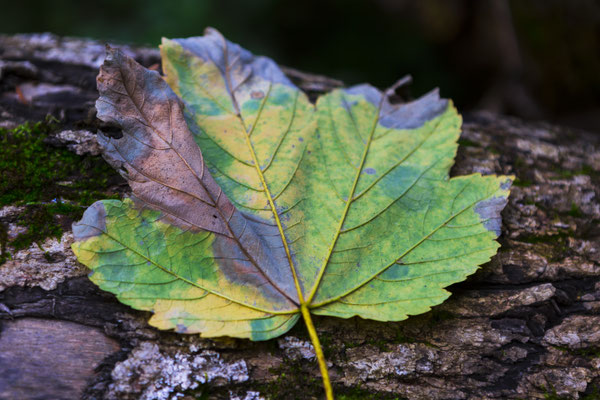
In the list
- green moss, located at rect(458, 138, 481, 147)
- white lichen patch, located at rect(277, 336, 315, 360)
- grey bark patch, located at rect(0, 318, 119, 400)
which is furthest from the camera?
green moss, located at rect(458, 138, 481, 147)

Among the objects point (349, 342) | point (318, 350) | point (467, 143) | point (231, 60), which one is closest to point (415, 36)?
point (467, 143)

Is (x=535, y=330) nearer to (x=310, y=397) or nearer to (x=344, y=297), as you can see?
(x=344, y=297)

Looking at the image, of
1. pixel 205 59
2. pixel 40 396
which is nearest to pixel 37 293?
pixel 40 396

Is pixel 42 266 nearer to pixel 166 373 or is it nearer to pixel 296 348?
pixel 166 373

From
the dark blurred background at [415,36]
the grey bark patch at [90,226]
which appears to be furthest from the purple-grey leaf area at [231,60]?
the dark blurred background at [415,36]

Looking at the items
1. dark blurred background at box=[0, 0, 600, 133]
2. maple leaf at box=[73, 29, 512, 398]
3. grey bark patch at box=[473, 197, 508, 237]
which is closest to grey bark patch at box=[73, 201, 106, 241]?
maple leaf at box=[73, 29, 512, 398]

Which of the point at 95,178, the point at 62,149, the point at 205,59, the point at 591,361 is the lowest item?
the point at 591,361

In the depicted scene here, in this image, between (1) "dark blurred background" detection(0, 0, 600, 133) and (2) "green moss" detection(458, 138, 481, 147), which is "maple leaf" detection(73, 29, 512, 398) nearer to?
(2) "green moss" detection(458, 138, 481, 147)
